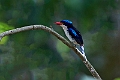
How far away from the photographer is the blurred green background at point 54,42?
2200mm

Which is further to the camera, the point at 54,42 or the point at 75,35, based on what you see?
the point at 54,42

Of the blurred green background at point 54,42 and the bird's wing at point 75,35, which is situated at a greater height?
the blurred green background at point 54,42

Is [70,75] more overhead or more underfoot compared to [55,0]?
more underfoot

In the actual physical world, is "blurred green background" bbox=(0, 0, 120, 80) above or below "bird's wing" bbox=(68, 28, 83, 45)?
above

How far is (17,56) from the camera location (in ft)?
9.00

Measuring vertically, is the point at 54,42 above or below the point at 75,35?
above

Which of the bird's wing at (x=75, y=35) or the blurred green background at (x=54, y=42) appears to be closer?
the bird's wing at (x=75, y=35)

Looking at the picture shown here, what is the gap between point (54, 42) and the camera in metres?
2.72

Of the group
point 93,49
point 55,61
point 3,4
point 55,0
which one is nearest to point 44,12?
point 55,0

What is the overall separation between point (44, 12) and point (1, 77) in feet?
2.60

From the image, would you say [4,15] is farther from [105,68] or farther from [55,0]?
[105,68]

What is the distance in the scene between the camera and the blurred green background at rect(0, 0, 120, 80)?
220 cm

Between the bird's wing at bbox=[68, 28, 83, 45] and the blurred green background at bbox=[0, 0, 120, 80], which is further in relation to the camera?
the blurred green background at bbox=[0, 0, 120, 80]

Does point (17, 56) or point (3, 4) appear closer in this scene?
point (3, 4)
